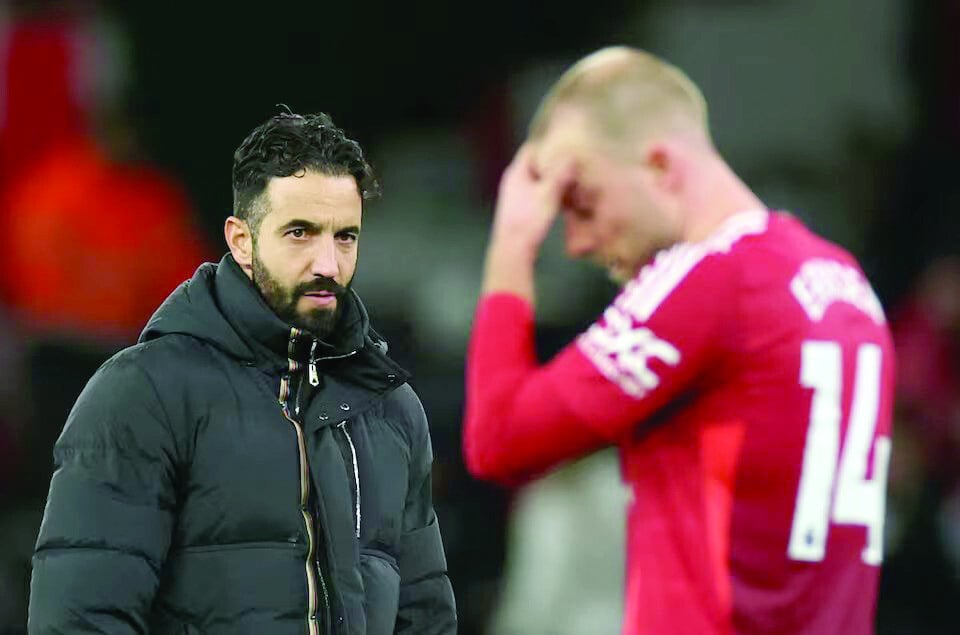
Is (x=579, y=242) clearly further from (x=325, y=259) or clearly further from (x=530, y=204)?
(x=325, y=259)

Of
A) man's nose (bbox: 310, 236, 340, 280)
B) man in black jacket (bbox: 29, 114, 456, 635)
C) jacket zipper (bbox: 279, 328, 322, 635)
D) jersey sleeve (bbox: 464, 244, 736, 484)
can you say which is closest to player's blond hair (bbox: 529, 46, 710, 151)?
jersey sleeve (bbox: 464, 244, 736, 484)

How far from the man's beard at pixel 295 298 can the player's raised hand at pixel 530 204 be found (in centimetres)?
55

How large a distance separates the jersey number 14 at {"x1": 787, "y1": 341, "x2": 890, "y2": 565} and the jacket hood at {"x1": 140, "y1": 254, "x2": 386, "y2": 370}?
0.86 metres

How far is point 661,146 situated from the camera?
121 inches

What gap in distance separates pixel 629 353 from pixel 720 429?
0.67 feet

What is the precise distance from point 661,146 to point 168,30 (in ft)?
17.8

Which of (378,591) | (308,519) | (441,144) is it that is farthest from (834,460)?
(441,144)

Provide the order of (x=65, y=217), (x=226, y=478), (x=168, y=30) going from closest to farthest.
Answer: (x=226, y=478), (x=65, y=217), (x=168, y=30)

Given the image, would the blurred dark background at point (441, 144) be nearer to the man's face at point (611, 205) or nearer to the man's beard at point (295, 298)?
the man's face at point (611, 205)

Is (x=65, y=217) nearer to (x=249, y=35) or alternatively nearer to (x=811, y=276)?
(x=249, y=35)

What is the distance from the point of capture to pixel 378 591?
2.60 metres

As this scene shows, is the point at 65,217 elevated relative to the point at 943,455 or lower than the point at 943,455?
elevated

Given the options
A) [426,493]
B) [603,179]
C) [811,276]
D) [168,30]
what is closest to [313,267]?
[426,493]

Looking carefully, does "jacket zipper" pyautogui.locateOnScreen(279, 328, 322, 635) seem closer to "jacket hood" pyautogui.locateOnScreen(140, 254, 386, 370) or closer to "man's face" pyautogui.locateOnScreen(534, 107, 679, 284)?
"jacket hood" pyautogui.locateOnScreen(140, 254, 386, 370)
